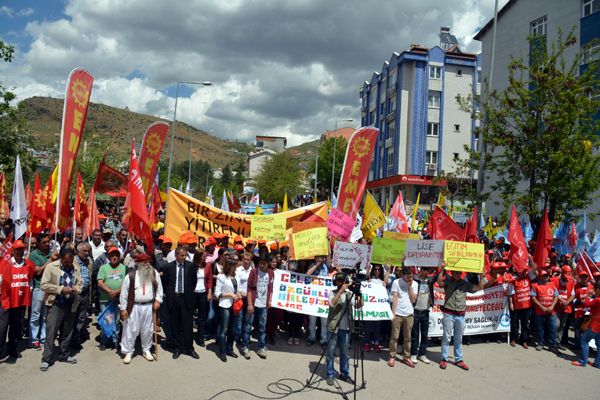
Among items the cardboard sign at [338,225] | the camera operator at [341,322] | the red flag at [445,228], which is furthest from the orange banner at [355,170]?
the camera operator at [341,322]

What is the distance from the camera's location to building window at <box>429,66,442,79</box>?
44.1 m

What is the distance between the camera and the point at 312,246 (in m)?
8.67

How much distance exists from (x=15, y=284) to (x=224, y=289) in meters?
3.13

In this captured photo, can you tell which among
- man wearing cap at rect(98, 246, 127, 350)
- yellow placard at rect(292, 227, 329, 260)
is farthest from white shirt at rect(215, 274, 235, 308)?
man wearing cap at rect(98, 246, 127, 350)

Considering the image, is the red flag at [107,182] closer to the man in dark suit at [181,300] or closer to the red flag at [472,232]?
the man in dark suit at [181,300]

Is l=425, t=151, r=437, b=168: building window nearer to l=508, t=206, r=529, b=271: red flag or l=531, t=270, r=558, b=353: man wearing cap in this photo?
l=508, t=206, r=529, b=271: red flag

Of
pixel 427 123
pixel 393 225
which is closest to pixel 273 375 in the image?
pixel 393 225

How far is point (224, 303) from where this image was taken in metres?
7.82

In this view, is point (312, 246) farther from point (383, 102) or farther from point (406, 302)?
point (383, 102)

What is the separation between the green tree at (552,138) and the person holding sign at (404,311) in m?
8.00

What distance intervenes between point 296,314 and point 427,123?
38.3 meters

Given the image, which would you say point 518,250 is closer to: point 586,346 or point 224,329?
point 586,346

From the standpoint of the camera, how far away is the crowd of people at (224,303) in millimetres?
7059

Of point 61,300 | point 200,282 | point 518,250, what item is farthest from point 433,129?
point 61,300
